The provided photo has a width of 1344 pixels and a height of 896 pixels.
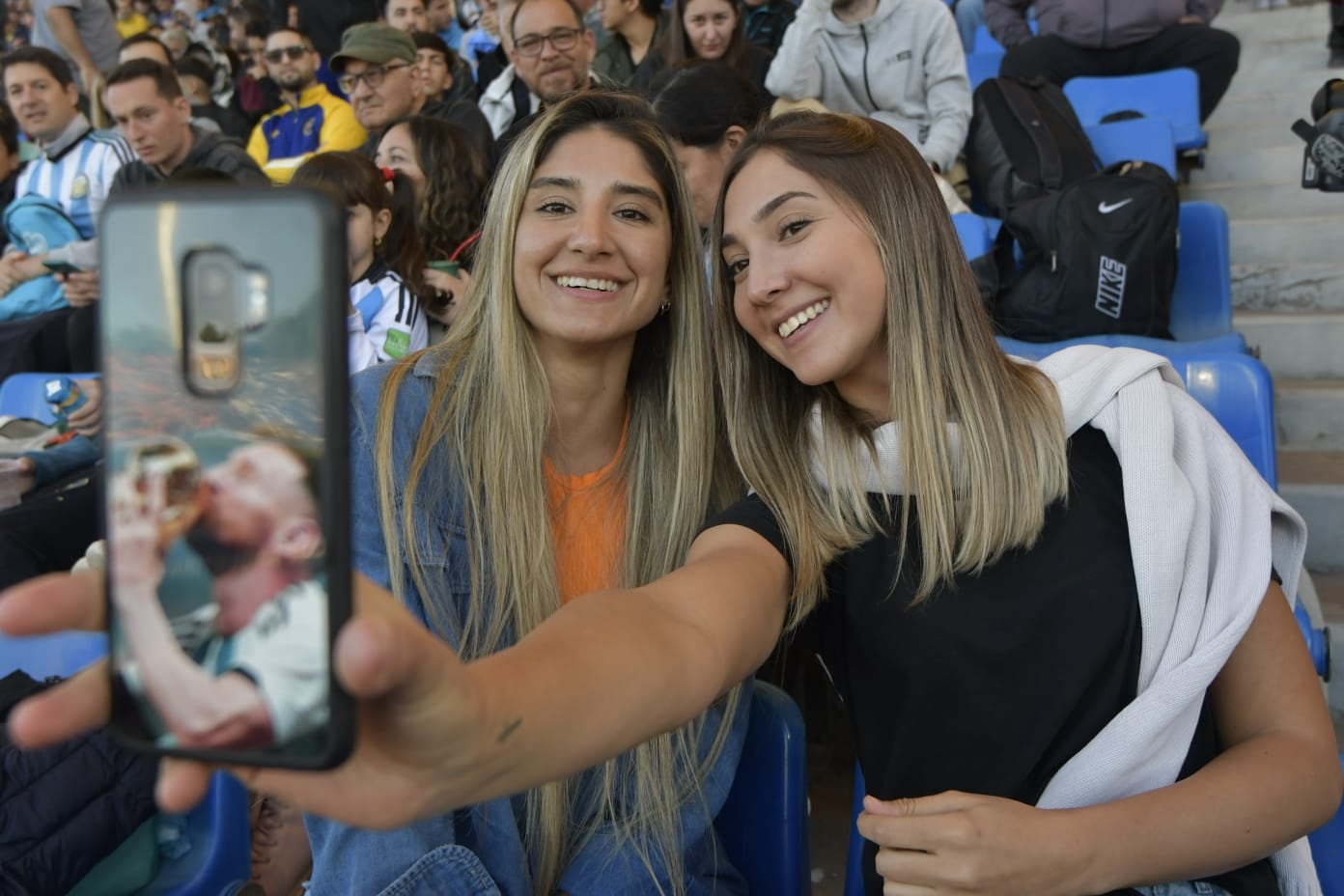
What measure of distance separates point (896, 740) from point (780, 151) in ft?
→ 2.32

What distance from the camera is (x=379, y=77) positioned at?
409 cm

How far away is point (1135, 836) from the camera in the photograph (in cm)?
101

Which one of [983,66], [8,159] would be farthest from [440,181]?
[983,66]

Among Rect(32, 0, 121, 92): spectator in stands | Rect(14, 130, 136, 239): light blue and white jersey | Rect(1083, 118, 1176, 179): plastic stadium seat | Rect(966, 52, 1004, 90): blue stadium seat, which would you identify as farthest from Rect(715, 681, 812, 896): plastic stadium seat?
Rect(32, 0, 121, 92): spectator in stands

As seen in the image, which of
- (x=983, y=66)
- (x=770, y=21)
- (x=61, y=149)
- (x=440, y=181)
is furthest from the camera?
(x=983, y=66)

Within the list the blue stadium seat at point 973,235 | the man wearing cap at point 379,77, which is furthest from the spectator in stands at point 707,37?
the blue stadium seat at point 973,235

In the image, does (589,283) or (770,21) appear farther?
(770,21)

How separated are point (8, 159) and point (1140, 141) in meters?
4.48

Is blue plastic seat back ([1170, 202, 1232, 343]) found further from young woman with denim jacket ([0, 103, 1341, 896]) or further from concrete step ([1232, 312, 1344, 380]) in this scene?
young woman with denim jacket ([0, 103, 1341, 896])

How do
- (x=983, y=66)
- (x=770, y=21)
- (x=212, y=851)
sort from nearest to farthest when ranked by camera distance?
(x=212, y=851) < (x=770, y=21) < (x=983, y=66)

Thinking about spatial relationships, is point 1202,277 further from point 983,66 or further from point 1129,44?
point 983,66

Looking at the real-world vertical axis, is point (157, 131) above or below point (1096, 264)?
above

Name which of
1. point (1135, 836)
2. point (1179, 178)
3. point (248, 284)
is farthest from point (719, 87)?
point (1179, 178)

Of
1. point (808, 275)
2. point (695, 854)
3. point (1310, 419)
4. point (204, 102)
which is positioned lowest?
point (695, 854)
